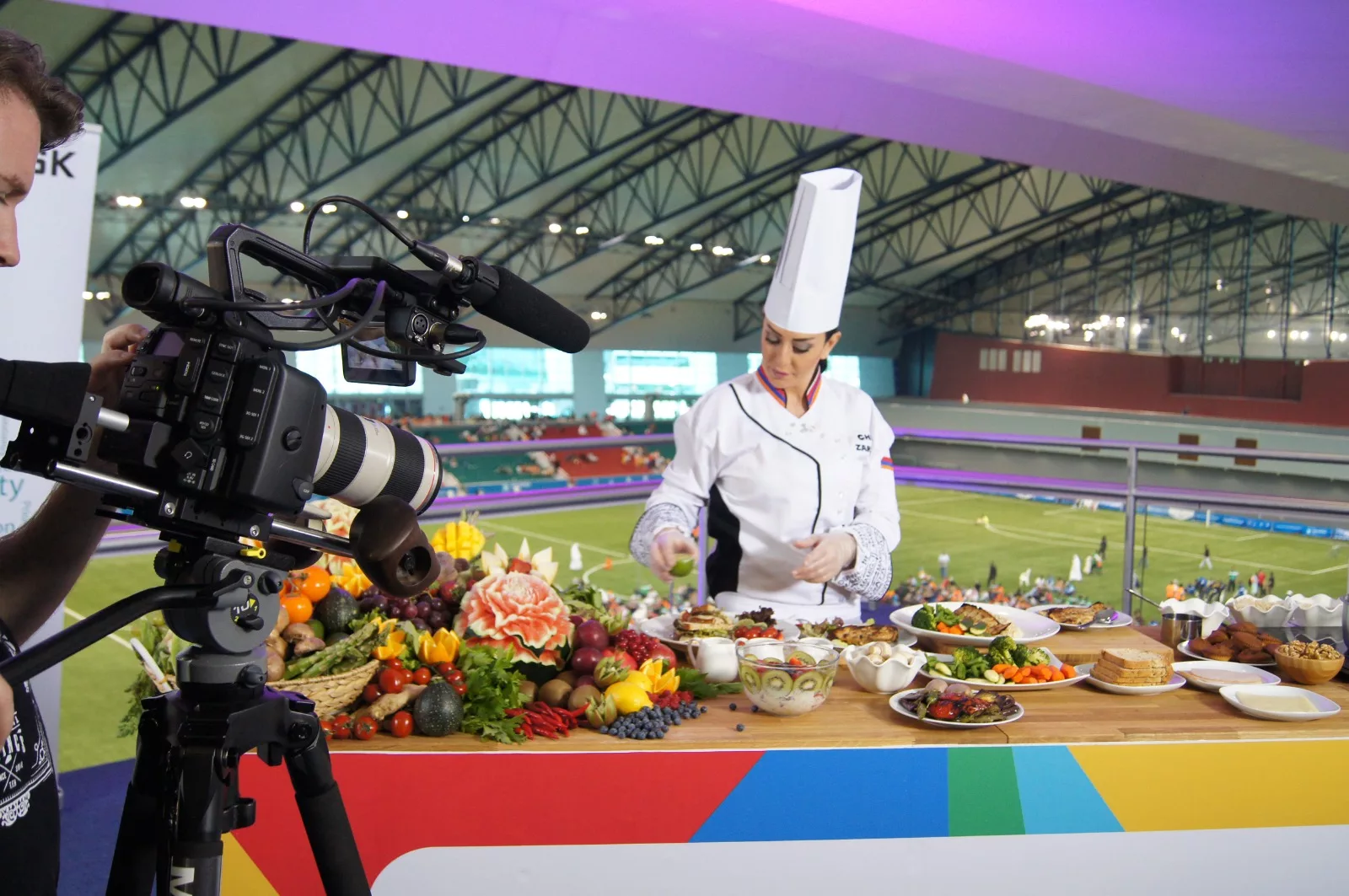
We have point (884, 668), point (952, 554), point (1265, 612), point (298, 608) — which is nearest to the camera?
point (298, 608)

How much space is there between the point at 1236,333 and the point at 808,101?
59.2 ft

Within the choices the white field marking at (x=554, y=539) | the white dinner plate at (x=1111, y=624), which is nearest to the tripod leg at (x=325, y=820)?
the white dinner plate at (x=1111, y=624)

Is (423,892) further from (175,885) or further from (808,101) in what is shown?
(808,101)

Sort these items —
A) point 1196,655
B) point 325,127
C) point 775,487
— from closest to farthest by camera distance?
point 1196,655
point 775,487
point 325,127

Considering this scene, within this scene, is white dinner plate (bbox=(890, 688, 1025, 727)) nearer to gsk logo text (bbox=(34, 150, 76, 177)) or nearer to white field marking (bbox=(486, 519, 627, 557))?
gsk logo text (bbox=(34, 150, 76, 177))

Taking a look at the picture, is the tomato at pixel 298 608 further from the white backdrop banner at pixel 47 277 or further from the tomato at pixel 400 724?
the white backdrop banner at pixel 47 277

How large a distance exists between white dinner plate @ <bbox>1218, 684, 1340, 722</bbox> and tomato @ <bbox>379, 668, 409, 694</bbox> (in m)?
1.31

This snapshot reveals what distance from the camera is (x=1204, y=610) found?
226cm

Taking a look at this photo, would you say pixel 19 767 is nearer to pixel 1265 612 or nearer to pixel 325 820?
pixel 325 820

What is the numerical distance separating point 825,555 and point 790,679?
67 cm

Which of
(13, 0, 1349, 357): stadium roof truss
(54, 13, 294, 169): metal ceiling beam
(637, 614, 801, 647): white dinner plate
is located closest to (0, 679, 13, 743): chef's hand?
(637, 614, 801, 647): white dinner plate

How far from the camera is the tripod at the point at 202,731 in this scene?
0.80 meters

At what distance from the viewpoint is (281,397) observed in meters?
0.78

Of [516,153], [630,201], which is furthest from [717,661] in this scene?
[630,201]
